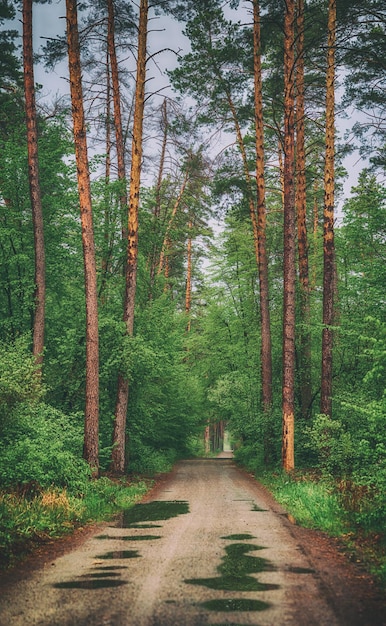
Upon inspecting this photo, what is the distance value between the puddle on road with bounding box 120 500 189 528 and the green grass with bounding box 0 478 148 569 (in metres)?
0.39

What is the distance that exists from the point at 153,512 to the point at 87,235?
23.9ft

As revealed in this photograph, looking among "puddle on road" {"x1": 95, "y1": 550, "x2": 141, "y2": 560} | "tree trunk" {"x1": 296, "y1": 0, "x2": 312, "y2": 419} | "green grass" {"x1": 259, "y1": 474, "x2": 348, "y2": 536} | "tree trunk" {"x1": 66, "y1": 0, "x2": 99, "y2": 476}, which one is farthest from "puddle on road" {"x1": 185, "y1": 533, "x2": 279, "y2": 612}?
"tree trunk" {"x1": 296, "y1": 0, "x2": 312, "y2": 419}

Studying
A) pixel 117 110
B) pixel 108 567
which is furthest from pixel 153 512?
pixel 117 110

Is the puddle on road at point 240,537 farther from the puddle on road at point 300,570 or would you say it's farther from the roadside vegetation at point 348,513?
the puddle on road at point 300,570

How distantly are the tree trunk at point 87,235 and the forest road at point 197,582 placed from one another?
4000 millimetres

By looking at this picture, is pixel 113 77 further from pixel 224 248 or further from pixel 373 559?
pixel 373 559

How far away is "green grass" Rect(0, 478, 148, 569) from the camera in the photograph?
21.7 feet

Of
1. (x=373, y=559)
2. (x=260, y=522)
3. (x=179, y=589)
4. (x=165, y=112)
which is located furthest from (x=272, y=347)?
(x=179, y=589)

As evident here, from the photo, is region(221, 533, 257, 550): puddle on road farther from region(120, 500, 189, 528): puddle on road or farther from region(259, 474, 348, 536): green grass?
region(120, 500, 189, 528): puddle on road

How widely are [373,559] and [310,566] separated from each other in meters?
0.92

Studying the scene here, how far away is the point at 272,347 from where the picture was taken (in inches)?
814

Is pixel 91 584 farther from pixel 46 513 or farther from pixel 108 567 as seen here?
pixel 46 513

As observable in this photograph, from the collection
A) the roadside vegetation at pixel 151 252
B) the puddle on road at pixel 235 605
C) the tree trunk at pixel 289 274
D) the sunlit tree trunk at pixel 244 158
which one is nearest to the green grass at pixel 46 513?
the roadside vegetation at pixel 151 252

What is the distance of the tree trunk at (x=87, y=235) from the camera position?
12336mm
